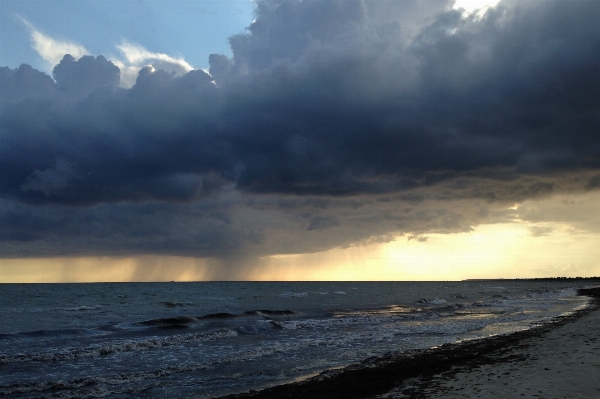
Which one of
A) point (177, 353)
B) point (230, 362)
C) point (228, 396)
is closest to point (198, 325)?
point (177, 353)

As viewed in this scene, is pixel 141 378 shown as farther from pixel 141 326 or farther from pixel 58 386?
pixel 141 326

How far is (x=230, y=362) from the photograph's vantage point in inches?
853

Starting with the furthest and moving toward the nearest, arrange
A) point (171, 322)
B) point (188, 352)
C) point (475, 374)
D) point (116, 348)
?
1. point (171, 322)
2. point (116, 348)
3. point (188, 352)
4. point (475, 374)

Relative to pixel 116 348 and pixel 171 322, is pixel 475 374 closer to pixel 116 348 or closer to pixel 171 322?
pixel 116 348

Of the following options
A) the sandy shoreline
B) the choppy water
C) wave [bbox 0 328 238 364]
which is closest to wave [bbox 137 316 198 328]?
the choppy water

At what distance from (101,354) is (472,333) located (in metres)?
22.8

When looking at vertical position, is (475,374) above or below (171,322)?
below

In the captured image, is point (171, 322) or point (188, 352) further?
point (171, 322)

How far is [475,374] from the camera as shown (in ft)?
50.7

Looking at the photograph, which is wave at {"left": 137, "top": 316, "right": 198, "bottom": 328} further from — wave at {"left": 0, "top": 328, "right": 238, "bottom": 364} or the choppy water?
wave at {"left": 0, "top": 328, "right": 238, "bottom": 364}

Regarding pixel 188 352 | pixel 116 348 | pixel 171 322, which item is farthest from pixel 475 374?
pixel 171 322

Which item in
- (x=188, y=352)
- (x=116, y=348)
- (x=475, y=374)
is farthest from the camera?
(x=116, y=348)

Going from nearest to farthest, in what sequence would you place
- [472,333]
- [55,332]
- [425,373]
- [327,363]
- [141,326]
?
[425,373] → [327,363] → [472,333] → [55,332] → [141,326]

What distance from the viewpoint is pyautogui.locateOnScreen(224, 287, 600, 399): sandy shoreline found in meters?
12.9
